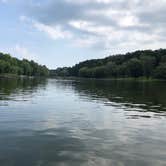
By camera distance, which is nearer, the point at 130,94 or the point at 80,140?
the point at 80,140

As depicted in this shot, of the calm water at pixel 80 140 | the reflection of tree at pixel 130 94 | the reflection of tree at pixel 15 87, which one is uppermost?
the reflection of tree at pixel 15 87

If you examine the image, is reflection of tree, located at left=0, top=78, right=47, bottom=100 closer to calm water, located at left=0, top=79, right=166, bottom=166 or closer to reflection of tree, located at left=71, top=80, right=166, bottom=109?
reflection of tree, located at left=71, top=80, right=166, bottom=109

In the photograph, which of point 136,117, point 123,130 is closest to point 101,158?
point 123,130

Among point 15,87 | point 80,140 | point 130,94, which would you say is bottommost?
point 130,94

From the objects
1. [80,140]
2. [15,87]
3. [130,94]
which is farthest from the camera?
[15,87]

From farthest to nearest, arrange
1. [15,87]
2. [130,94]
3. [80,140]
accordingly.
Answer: [15,87]
[130,94]
[80,140]

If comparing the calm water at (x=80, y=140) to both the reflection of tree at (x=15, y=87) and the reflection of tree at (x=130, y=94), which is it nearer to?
the reflection of tree at (x=130, y=94)

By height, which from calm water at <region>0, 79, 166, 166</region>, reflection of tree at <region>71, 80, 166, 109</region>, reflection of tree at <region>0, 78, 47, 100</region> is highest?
reflection of tree at <region>0, 78, 47, 100</region>

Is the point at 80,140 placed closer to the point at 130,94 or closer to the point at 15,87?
the point at 130,94

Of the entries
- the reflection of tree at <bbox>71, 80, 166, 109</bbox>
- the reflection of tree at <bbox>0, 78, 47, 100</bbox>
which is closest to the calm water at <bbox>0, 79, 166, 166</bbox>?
the reflection of tree at <bbox>71, 80, 166, 109</bbox>

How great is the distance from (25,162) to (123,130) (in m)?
9.82

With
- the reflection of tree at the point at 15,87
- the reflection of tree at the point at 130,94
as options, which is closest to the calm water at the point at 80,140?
the reflection of tree at the point at 130,94

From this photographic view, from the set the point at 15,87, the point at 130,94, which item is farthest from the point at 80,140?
the point at 15,87

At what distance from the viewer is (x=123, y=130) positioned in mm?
20922
